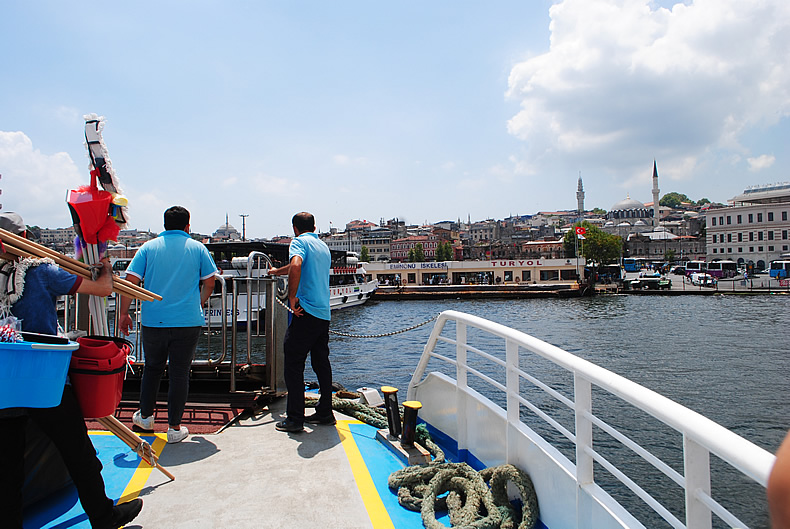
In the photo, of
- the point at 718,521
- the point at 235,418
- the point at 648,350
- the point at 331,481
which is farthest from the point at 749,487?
the point at 648,350

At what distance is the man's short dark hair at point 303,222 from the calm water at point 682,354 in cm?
320

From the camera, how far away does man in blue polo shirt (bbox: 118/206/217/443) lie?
3.23 metres

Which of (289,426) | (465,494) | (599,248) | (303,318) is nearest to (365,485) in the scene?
(465,494)

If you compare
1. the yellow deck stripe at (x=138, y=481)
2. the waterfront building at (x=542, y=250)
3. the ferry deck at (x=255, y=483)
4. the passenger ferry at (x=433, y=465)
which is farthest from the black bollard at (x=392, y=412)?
the waterfront building at (x=542, y=250)

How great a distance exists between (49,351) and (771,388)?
513 inches

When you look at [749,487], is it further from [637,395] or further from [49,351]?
[49,351]

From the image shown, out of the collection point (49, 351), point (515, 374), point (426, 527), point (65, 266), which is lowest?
point (426, 527)

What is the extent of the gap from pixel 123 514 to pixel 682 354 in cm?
1653

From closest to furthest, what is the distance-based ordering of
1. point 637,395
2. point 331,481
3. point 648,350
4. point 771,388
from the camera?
point 637,395, point 331,481, point 771,388, point 648,350

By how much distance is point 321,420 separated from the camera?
3742 millimetres

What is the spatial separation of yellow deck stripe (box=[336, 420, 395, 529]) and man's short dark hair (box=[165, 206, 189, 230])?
1.87m

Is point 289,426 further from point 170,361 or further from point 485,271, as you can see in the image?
point 485,271

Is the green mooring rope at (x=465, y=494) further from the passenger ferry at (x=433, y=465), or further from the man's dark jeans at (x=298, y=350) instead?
the man's dark jeans at (x=298, y=350)

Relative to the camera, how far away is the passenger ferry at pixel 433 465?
1.60 metres
